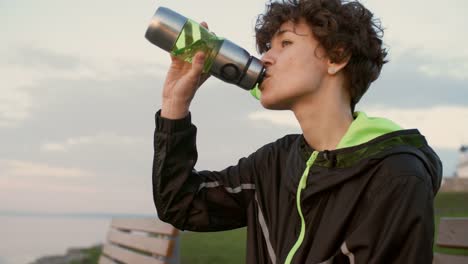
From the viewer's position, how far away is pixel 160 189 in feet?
6.61

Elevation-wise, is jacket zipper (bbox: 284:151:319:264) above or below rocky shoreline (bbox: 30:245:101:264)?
above

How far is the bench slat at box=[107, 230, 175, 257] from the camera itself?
278 cm

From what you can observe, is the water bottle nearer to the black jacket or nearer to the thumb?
the thumb

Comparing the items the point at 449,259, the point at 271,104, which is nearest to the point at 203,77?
the point at 271,104

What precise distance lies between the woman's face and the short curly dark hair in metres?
0.05

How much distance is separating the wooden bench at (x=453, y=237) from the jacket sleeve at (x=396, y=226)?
0.42m

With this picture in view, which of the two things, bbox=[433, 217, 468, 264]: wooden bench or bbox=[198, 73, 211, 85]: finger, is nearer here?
bbox=[433, 217, 468, 264]: wooden bench

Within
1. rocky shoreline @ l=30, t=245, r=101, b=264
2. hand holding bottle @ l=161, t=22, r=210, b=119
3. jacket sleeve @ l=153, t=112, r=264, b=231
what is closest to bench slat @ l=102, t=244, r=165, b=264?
jacket sleeve @ l=153, t=112, r=264, b=231

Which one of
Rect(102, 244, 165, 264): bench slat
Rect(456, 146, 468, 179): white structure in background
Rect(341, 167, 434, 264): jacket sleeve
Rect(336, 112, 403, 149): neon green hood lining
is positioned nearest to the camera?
Rect(341, 167, 434, 264): jacket sleeve

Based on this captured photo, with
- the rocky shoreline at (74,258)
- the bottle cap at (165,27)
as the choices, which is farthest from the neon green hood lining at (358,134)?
the rocky shoreline at (74,258)

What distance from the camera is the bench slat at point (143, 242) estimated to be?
2.78m

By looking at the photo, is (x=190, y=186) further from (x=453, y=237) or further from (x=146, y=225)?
(x=146, y=225)

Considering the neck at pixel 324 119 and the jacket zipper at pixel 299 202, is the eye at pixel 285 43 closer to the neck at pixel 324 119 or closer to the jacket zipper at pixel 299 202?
the neck at pixel 324 119

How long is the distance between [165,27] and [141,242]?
168 cm
